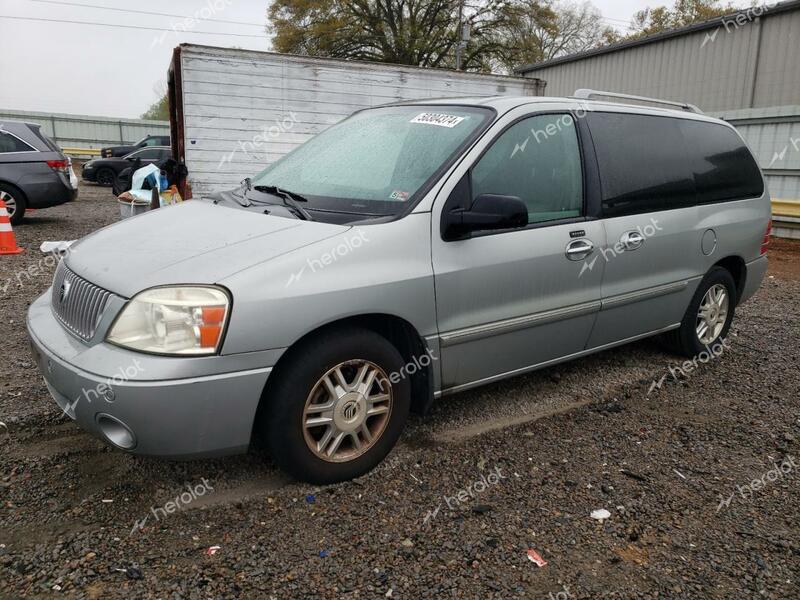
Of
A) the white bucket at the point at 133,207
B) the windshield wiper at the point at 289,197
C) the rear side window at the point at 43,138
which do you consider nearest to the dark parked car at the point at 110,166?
the rear side window at the point at 43,138

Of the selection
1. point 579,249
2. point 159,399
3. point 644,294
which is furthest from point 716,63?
point 159,399

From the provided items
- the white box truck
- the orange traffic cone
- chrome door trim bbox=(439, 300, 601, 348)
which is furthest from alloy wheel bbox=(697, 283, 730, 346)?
the orange traffic cone

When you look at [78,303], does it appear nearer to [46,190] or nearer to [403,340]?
[403,340]

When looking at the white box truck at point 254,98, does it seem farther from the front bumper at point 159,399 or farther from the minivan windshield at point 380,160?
the front bumper at point 159,399

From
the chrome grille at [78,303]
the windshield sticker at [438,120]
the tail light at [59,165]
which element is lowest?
the chrome grille at [78,303]

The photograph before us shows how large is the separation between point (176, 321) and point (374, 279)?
2.76 feet

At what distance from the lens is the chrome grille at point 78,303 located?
2662mm

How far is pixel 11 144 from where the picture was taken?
34.2 feet

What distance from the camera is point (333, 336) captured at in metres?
2.78

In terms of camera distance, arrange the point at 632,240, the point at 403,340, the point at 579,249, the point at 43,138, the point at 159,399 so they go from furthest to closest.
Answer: the point at 43,138 → the point at 632,240 → the point at 579,249 → the point at 403,340 → the point at 159,399

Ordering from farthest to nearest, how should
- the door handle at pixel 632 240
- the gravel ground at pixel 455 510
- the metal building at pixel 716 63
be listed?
1. the metal building at pixel 716 63
2. the door handle at pixel 632 240
3. the gravel ground at pixel 455 510

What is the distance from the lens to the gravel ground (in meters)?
2.37

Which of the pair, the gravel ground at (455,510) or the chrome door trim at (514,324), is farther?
the chrome door trim at (514,324)

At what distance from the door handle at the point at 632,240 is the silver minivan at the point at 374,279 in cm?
2
